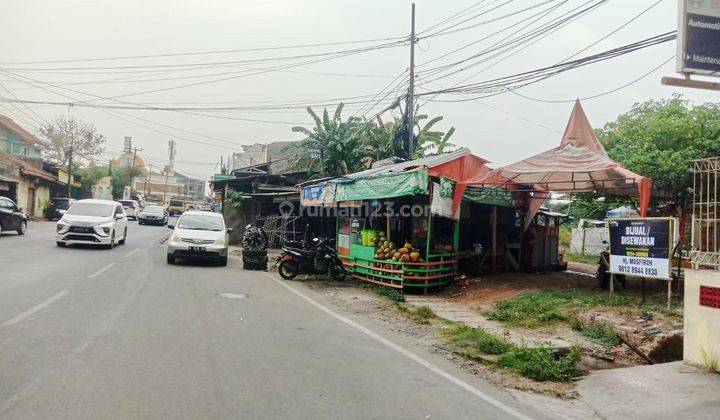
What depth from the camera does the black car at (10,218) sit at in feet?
73.4

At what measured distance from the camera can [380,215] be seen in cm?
1538

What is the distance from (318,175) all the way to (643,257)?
17.5 meters

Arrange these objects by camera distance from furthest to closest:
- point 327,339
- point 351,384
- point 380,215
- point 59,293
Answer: point 380,215 < point 59,293 < point 327,339 < point 351,384

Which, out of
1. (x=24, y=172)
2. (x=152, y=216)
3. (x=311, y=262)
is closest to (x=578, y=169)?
(x=311, y=262)

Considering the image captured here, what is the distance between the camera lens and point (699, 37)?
7188 mm

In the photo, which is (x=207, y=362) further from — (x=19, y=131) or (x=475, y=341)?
(x=19, y=131)

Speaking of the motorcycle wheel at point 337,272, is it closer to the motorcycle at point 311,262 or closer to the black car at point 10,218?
the motorcycle at point 311,262

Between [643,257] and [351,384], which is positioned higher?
[643,257]

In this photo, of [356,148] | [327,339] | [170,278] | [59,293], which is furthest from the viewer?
[356,148]

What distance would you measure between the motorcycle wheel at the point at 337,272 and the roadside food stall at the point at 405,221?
369mm

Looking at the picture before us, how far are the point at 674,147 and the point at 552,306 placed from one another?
8.49 m

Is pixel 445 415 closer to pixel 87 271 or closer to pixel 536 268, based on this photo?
pixel 87 271

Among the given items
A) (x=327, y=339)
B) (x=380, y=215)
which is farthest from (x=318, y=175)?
(x=327, y=339)

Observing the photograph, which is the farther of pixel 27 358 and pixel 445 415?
pixel 27 358
